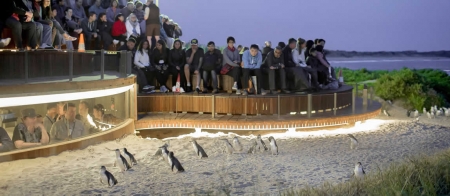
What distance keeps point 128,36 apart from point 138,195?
9.16 meters

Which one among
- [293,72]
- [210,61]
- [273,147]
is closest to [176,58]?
[210,61]

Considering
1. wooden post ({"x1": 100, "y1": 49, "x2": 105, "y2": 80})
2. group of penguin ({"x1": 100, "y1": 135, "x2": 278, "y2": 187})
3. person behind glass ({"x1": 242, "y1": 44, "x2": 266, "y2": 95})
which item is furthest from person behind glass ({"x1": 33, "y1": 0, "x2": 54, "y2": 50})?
person behind glass ({"x1": 242, "y1": 44, "x2": 266, "y2": 95})

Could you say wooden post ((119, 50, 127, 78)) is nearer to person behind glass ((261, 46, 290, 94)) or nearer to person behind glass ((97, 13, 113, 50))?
person behind glass ((97, 13, 113, 50))

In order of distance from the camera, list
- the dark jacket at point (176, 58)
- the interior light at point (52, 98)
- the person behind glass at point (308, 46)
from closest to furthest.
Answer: the interior light at point (52, 98) → the dark jacket at point (176, 58) → the person behind glass at point (308, 46)

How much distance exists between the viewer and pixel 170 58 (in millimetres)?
17188

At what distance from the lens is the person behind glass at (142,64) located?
16.8m

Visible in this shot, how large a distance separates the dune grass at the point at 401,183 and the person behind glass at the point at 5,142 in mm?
4940

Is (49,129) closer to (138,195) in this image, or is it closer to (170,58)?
(138,195)

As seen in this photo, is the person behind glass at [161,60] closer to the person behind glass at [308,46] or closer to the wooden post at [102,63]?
the wooden post at [102,63]

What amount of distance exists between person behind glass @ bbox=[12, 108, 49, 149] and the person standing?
712 centimetres

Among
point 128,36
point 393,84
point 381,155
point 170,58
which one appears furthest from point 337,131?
point 393,84

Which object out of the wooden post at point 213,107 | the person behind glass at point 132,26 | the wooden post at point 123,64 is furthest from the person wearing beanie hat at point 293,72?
the wooden post at point 123,64

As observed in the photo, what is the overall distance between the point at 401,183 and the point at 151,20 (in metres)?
10.8

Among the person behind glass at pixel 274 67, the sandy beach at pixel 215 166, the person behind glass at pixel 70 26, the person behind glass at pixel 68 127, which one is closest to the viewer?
the sandy beach at pixel 215 166
